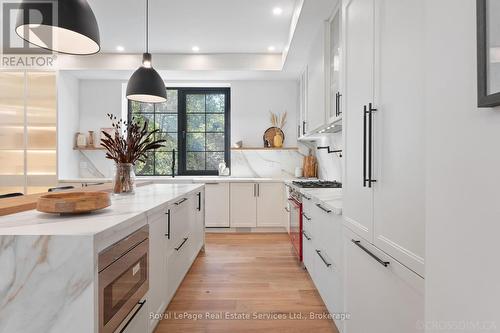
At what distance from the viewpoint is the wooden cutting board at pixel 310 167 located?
4.66m

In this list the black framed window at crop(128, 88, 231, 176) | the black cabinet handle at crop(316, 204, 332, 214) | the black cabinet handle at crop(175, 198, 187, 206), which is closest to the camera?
the black cabinet handle at crop(316, 204, 332, 214)

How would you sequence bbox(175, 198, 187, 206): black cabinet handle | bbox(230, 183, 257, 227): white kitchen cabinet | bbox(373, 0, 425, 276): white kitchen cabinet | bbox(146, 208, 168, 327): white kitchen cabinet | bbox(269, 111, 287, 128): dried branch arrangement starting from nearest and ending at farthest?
bbox(373, 0, 425, 276): white kitchen cabinet < bbox(146, 208, 168, 327): white kitchen cabinet < bbox(175, 198, 187, 206): black cabinet handle < bbox(230, 183, 257, 227): white kitchen cabinet < bbox(269, 111, 287, 128): dried branch arrangement

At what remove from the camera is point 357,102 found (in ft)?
5.23

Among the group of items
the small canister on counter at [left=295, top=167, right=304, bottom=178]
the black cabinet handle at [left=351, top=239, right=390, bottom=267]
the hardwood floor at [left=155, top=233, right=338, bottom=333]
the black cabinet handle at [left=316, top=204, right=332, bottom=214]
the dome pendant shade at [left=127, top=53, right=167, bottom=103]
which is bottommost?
the hardwood floor at [left=155, top=233, right=338, bottom=333]

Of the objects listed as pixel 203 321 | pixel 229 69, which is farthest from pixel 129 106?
pixel 203 321

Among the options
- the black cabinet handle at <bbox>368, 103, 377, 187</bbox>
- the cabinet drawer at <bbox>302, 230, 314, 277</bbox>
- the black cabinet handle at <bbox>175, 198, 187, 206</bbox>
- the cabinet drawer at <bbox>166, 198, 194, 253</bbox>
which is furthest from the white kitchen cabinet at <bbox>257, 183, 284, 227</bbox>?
the black cabinet handle at <bbox>368, 103, 377, 187</bbox>

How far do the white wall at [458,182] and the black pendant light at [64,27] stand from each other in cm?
168

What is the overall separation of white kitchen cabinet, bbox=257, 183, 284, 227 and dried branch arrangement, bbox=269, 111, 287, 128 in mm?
1134

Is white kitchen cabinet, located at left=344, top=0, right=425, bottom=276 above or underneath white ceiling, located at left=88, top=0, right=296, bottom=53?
underneath

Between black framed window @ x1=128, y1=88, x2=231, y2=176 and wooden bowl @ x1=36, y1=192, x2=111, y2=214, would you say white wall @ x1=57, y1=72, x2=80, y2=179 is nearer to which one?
black framed window @ x1=128, y1=88, x2=231, y2=176

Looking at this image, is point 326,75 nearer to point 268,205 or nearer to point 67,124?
point 268,205

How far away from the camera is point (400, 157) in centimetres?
113

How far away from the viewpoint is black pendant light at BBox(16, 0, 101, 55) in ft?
4.96

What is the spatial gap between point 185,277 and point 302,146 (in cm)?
305
